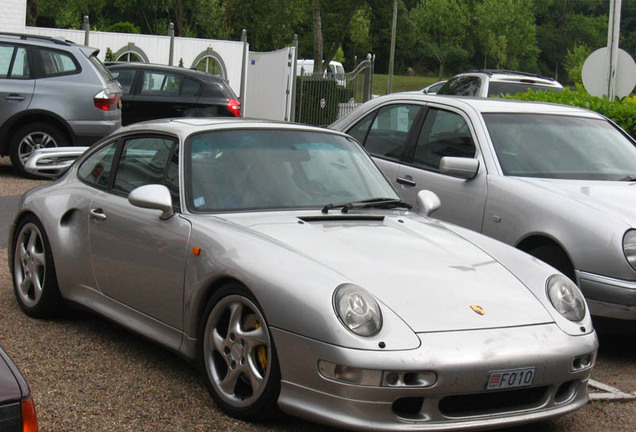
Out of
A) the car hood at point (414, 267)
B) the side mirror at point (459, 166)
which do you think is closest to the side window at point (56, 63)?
the side mirror at point (459, 166)

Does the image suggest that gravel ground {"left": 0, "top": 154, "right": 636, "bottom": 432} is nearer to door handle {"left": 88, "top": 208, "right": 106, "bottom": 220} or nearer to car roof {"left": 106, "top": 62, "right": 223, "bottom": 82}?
door handle {"left": 88, "top": 208, "right": 106, "bottom": 220}

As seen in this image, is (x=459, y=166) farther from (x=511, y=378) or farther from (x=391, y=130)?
(x=511, y=378)

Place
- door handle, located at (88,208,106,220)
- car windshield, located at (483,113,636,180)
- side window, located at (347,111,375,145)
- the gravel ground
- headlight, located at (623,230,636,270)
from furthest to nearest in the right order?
side window, located at (347,111,375,145) → car windshield, located at (483,113,636,180) → headlight, located at (623,230,636,270) → door handle, located at (88,208,106,220) → the gravel ground

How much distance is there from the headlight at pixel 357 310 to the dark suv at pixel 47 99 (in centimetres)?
934

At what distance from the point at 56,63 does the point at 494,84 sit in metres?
7.01

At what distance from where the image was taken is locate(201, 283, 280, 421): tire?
14.1 ft

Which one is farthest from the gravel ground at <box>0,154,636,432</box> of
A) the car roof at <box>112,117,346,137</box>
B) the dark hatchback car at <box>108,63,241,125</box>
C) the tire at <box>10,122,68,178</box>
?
Answer: the dark hatchback car at <box>108,63,241,125</box>

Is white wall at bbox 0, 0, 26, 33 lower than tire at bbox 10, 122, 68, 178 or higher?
higher

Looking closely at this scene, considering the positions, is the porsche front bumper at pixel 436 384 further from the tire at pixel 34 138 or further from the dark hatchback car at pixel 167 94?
the dark hatchback car at pixel 167 94

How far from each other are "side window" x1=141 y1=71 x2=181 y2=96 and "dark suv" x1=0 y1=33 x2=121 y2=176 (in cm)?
365

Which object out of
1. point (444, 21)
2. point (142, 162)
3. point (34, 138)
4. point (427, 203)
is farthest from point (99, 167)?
point (444, 21)

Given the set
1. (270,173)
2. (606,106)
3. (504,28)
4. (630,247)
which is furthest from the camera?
(504,28)

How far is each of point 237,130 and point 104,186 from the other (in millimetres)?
941

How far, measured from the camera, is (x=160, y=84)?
1688cm
